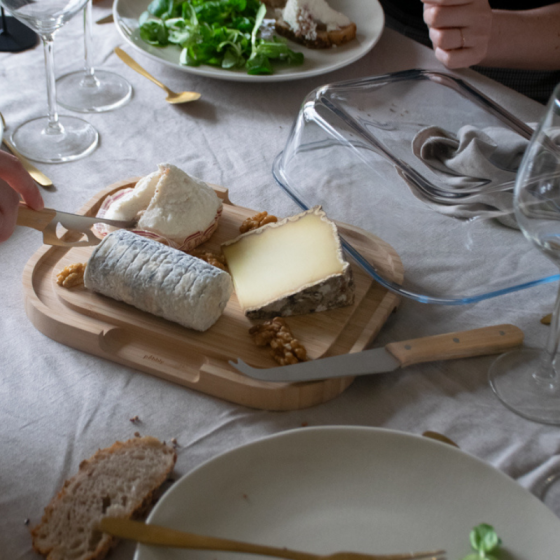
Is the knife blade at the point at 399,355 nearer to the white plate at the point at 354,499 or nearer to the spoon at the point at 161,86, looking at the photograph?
the white plate at the point at 354,499

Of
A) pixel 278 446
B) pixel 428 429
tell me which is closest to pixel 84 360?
pixel 278 446

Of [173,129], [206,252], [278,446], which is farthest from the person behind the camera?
[173,129]

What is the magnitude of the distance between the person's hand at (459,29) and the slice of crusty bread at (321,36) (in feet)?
0.62

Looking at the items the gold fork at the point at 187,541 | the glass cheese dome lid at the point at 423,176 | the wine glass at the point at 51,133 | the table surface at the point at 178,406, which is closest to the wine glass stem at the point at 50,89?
the wine glass at the point at 51,133

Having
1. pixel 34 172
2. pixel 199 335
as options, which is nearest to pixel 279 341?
pixel 199 335

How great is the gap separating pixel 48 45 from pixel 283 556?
3.18ft

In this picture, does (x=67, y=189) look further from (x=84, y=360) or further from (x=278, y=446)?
(x=278, y=446)

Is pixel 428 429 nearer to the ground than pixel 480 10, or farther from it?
nearer to the ground

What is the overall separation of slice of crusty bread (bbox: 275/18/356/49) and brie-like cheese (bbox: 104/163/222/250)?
59cm

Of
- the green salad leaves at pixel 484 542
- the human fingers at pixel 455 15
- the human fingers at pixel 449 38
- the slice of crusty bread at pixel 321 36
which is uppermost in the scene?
the human fingers at pixel 455 15

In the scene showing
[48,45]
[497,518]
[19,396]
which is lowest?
[19,396]

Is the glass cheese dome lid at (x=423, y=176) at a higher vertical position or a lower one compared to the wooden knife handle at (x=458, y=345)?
higher

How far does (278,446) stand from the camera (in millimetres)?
642

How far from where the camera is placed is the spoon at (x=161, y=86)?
132 cm
